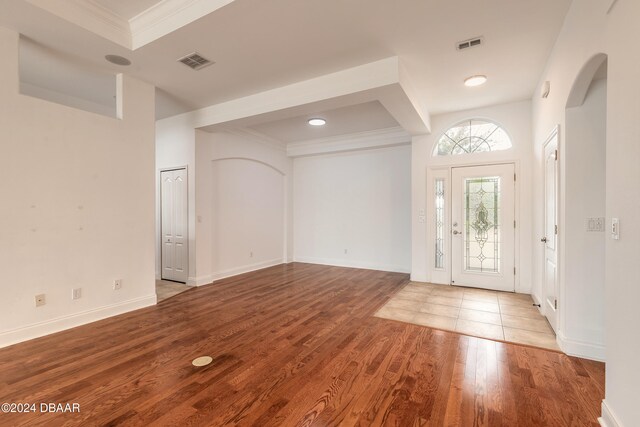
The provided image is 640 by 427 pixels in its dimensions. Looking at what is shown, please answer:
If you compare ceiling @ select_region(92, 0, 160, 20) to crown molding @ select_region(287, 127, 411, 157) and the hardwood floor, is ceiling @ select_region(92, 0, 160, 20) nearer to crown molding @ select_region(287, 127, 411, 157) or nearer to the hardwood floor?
the hardwood floor

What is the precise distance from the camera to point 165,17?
2.72 m

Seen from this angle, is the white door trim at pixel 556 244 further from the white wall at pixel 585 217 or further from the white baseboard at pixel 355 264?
the white baseboard at pixel 355 264

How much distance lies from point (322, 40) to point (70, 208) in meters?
3.26

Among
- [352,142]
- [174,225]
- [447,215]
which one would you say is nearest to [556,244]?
[447,215]

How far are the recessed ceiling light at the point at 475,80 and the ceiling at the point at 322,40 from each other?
0.09 metres

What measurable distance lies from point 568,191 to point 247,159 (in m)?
5.23

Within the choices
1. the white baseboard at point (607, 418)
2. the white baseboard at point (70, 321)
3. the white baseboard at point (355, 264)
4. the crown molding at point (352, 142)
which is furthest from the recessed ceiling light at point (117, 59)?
the white baseboard at point (355, 264)

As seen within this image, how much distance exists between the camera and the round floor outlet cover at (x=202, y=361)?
2.38m

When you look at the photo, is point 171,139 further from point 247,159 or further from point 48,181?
point 48,181

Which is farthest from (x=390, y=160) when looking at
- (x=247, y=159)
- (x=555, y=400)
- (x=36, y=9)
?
(x=36, y=9)

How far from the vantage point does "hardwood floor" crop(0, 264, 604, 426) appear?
5.88 feet

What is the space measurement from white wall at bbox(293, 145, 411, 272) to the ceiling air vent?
3.90 metres

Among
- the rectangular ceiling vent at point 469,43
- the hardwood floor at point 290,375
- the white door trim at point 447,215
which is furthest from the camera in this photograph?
the white door trim at point 447,215

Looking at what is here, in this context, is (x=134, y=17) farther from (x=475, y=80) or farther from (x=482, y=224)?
(x=482, y=224)
